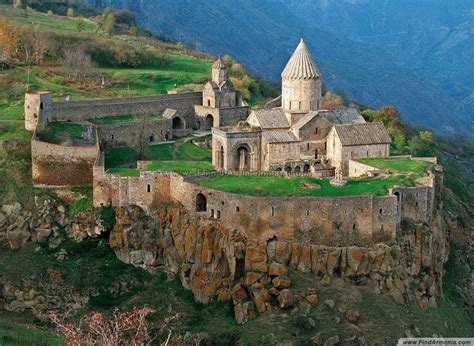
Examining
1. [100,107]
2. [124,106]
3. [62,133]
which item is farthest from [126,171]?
[124,106]

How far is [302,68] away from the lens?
49.7 meters

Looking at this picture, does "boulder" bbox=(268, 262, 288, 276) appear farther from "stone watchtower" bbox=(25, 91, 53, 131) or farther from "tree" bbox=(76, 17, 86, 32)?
"tree" bbox=(76, 17, 86, 32)

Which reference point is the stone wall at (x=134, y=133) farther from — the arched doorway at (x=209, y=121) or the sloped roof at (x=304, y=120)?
the sloped roof at (x=304, y=120)

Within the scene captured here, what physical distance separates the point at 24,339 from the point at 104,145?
71.8ft

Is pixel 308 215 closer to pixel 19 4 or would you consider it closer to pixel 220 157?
pixel 220 157

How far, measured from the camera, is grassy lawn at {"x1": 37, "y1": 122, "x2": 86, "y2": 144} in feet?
155

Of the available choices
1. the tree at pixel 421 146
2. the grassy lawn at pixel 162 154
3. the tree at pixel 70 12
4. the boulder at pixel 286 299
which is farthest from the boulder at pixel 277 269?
the tree at pixel 70 12

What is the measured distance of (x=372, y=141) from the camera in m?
46.9

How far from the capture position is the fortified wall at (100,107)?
48625 millimetres

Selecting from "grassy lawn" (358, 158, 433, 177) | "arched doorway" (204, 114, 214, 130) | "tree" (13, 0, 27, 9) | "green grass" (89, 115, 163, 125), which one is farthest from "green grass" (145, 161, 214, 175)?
"tree" (13, 0, 27, 9)

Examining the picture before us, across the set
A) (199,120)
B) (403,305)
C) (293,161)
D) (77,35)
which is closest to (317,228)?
(403,305)

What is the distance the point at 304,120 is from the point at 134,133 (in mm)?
10518

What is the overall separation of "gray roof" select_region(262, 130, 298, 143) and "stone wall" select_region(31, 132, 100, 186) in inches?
358

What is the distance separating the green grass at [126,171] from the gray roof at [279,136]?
751 centimetres
